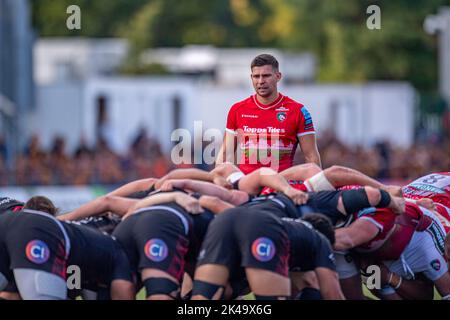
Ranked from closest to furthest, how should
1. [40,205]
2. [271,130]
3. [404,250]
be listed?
[40,205] → [404,250] → [271,130]

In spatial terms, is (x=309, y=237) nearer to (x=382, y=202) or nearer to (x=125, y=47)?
(x=382, y=202)

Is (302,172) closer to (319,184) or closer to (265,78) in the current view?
(319,184)

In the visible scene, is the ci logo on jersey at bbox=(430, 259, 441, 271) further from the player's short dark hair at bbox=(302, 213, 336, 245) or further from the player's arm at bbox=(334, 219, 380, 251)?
the player's short dark hair at bbox=(302, 213, 336, 245)

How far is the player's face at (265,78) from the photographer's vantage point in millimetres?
11586

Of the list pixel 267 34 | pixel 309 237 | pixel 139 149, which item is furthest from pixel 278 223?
pixel 267 34

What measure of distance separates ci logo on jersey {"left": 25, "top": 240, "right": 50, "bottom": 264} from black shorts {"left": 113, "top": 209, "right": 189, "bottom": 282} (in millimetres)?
777

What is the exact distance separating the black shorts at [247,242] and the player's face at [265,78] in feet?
8.24

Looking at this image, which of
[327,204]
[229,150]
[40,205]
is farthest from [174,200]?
[229,150]

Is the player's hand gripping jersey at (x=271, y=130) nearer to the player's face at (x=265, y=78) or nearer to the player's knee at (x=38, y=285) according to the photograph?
the player's face at (x=265, y=78)

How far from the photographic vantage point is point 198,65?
47.1 m

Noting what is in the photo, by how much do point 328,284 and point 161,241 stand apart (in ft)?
4.34

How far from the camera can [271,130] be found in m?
11.9

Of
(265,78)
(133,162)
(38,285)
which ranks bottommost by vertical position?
(133,162)
